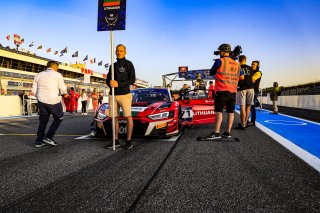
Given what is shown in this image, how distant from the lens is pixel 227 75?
497cm

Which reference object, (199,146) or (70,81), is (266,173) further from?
(70,81)

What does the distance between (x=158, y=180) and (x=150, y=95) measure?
3.97 meters

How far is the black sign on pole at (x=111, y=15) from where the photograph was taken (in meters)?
4.69

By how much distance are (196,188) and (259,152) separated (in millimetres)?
1926

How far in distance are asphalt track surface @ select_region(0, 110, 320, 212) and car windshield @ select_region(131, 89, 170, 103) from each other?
2120mm

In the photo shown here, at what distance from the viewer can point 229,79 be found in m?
5.00

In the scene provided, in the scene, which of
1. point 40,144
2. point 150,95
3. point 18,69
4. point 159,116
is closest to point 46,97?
point 40,144

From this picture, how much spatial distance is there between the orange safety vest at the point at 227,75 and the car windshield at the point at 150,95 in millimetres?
1449

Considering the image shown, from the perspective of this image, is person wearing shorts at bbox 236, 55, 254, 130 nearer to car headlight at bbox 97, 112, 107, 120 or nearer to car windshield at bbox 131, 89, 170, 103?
car windshield at bbox 131, 89, 170, 103

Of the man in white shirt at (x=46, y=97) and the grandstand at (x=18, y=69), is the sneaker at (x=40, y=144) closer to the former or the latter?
the man in white shirt at (x=46, y=97)

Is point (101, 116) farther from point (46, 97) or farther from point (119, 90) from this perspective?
point (46, 97)

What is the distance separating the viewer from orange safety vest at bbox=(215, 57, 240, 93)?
4938 mm

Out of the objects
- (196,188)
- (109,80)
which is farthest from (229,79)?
(196,188)

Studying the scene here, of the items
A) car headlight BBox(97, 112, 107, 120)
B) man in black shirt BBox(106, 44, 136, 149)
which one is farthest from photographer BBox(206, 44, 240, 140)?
car headlight BBox(97, 112, 107, 120)
